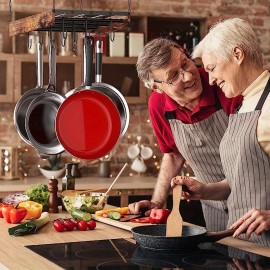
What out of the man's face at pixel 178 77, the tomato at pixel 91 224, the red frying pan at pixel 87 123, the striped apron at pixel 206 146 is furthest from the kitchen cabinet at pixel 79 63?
the tomato at pixel 91 224

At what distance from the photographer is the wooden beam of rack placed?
115 inches

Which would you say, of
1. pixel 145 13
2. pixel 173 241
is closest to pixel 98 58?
pixel 173 241

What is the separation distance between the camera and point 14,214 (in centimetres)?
337

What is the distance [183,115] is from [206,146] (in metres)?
0.21

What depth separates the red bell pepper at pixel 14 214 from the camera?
11.1 feet

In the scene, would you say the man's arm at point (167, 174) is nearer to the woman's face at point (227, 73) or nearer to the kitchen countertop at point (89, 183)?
the woman's face at point (227, 73)

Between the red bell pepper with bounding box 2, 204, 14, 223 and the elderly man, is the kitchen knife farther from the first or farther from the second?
the red bell pepper with bounding box 2, 204, 14, 223

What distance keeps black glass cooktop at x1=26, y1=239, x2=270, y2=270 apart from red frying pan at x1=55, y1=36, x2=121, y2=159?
0.60 meters

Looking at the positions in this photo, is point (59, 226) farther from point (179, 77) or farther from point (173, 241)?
point (179, 77)

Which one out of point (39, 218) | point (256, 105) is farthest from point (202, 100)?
point (39, 218)

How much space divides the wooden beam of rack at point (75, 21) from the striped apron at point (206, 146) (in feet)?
2.64

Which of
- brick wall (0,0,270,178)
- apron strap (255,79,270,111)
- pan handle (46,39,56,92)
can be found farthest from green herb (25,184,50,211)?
brick wall (0,0,270,178)

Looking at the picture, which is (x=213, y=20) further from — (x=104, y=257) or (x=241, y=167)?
(x=104, y=257)

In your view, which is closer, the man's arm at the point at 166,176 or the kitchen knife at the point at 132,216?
the kitchen knife at the point at 132,216
